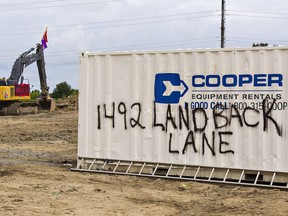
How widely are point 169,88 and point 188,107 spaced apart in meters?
0.57

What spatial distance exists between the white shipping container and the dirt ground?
0.63 meters

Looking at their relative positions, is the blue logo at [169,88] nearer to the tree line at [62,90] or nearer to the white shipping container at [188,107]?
the white shipping container at [188,107]

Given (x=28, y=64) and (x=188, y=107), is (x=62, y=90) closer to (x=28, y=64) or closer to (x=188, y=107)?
(x=28, y=64)

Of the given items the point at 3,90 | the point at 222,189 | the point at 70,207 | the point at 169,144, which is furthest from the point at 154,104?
the point at 3,90

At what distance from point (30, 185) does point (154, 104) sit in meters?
3.06

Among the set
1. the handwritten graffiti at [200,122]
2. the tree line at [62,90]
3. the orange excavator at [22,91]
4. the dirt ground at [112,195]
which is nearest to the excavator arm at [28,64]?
the orange excavator at [22,91]

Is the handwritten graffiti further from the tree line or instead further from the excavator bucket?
the tree line

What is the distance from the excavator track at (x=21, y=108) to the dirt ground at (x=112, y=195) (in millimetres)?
24596

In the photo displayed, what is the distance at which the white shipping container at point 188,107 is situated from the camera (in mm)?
10523

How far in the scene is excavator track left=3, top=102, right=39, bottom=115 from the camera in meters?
37.7

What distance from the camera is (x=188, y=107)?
445 inches

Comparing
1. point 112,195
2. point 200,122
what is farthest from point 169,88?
point 112,195

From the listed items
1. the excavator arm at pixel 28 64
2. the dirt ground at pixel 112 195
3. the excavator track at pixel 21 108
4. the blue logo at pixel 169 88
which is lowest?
the dirt ground at pixel 112 195

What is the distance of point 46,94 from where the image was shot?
41312 millimetres
